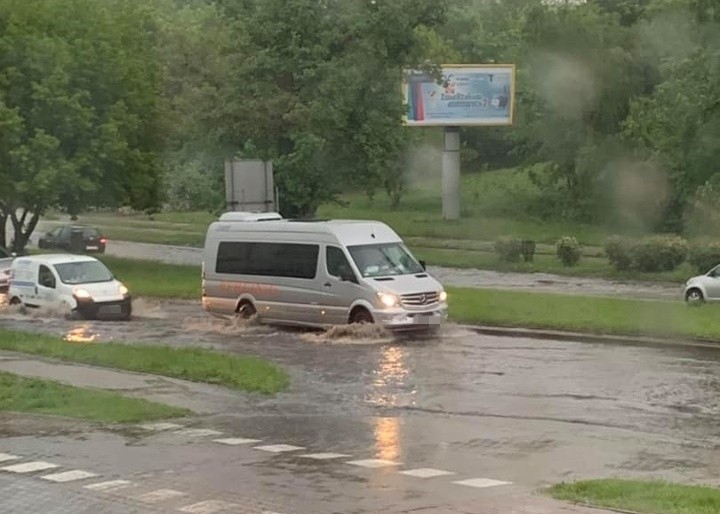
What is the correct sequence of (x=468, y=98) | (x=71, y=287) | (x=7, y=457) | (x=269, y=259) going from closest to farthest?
1. (x=7, y=457)
2. (x=269, y=259)
3. (x=71, y=287)
4. (x=468, y=98)

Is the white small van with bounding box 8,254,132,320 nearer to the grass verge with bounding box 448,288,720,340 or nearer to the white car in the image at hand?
the grass verge with bounding box 448,288,720,340

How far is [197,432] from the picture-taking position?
14711 millimetres

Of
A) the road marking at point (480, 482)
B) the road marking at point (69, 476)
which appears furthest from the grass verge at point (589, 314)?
the road marking at point (69, 476)

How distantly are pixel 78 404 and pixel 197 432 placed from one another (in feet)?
7.82

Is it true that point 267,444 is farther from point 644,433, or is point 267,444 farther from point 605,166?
point 605,166

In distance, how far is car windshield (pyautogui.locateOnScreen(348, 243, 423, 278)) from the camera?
85.4 ft

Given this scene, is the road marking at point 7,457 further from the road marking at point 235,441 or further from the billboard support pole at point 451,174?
the billboard support pole at point 451,174

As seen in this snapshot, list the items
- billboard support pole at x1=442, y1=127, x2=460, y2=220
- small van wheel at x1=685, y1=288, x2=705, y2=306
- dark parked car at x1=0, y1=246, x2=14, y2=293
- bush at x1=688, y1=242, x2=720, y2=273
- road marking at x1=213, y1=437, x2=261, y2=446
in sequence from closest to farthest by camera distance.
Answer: road marking at x1=213, y1=437, x2=261, y2=446 < small van wheel at x1=685, y1=288, x2=705, y2=306 < dark parked car at x1=0, y1=246, x2=14, y2=293 < bush at x1=688, y1=242, x2=720, y2=273 < billboard support pole at x1=442, y1=127, x2=460, y2=220

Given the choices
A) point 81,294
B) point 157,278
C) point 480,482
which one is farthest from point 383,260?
point 157,278

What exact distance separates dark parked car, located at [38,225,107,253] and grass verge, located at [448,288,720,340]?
986 inches

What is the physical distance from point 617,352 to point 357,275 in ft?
17.6

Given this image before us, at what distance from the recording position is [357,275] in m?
25.8

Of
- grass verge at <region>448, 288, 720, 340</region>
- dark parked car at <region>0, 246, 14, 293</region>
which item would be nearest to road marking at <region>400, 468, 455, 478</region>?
grass verge at <region>448, 288, 720, 340</region>

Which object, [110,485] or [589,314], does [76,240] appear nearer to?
[589,314]
